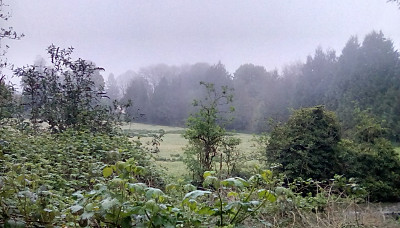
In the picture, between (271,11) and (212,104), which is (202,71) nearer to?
(212,104)

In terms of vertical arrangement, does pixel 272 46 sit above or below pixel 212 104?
above

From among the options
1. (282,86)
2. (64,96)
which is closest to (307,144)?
(282,86)

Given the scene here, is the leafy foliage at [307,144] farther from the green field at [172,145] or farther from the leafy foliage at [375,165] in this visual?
the green field at [172,145]

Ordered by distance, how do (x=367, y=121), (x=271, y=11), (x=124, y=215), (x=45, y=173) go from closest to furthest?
(x=124, y=215)
(x=45, y=173)
(x=367, y=121)
(x=271, y=11)

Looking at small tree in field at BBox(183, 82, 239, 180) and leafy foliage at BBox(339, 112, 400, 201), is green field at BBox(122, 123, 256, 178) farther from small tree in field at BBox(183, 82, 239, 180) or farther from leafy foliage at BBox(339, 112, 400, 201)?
leafy foliage at BBox(339, 112, 400, 201)

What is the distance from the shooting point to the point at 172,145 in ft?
14.1

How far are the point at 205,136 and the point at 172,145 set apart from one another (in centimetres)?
56

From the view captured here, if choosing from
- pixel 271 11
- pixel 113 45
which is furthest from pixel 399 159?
pixel 113 45

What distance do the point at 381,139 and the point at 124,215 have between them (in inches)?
137

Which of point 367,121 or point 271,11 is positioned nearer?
Answer: point 367,121

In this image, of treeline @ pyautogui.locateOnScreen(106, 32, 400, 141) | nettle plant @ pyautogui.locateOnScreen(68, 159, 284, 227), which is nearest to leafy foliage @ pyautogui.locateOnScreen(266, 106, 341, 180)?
treeline @ pyautogui.locateOnScreen(106, 32, 400, 141)

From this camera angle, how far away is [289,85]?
16.2 feet

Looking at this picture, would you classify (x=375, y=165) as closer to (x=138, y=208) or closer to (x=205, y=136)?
(x=205, y=136)

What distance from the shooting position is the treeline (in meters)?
4.46
